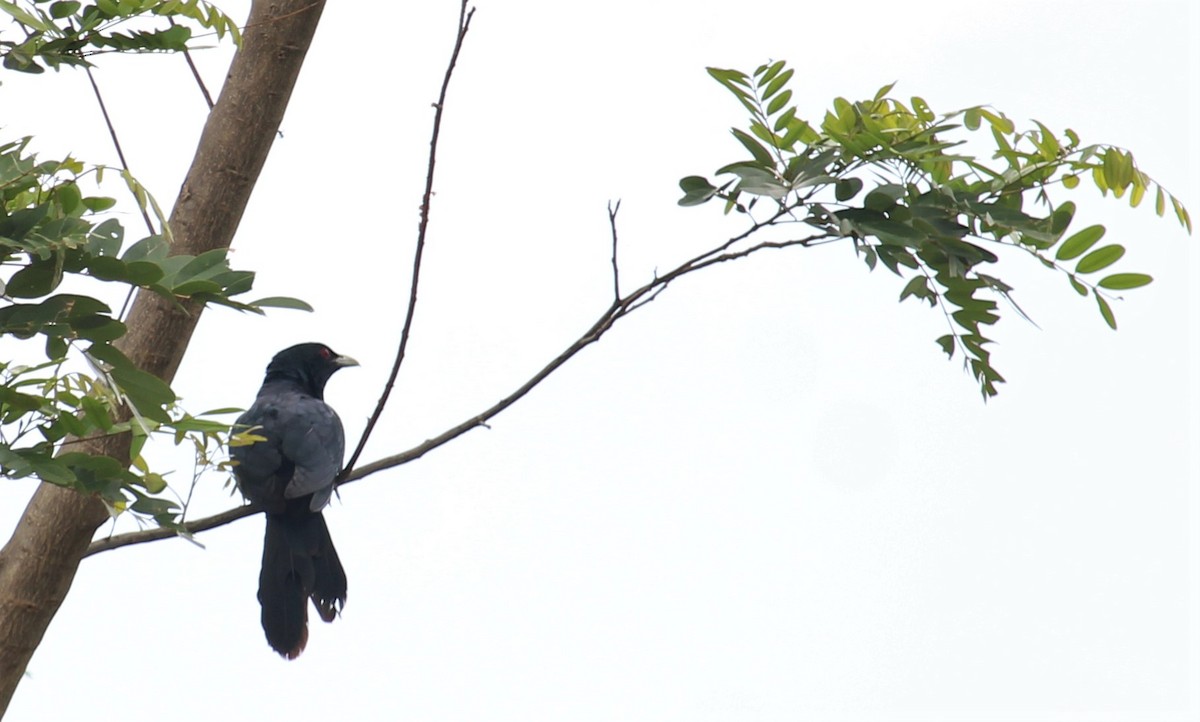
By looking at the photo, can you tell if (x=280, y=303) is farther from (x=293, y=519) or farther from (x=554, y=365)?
(x=293, y=519)

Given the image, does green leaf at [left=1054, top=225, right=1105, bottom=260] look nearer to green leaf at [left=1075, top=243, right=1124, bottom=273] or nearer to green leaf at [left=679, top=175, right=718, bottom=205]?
green leaf at [left=1075, top=243, right=1124, bottom=273]

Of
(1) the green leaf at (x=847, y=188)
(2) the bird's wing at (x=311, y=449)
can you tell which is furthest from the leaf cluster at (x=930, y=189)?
(2) the bird's wing at (x=311, y=449)

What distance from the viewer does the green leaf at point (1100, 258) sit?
269 centimetres

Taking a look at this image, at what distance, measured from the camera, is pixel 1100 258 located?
106 inches

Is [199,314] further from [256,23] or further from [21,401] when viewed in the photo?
[21,401]

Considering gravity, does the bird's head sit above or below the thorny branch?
above

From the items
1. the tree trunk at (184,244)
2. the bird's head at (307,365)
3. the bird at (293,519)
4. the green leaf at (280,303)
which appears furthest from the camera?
the bird's head at (307,365)

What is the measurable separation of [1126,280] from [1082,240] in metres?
0.13

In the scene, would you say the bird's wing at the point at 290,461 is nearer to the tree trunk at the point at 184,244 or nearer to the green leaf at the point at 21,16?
the tree trunk at the point at 184,244

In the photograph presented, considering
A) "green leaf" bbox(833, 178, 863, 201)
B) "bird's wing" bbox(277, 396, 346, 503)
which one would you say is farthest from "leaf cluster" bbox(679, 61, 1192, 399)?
"bird's wing" bbox(277, 396, 346, 503)

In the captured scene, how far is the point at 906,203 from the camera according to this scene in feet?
8.57

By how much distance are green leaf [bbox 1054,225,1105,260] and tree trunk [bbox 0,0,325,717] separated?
2.05 metres

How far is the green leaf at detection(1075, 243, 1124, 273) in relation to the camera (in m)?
2.69

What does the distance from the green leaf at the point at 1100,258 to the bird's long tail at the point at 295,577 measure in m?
3.28
